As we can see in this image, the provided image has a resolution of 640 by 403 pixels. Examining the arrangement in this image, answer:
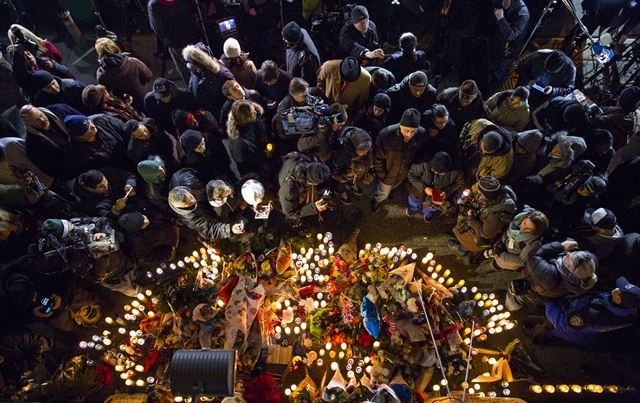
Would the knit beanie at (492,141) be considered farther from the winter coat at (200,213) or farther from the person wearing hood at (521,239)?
the winter coat at (200,213)

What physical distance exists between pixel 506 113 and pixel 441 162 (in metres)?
1.43

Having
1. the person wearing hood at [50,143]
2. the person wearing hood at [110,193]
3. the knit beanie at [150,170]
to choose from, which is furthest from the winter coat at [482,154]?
the person wearing hood at [50,143]

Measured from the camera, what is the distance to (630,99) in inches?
209

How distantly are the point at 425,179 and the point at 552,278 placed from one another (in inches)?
78.3

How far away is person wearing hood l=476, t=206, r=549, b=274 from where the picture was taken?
14.3ft

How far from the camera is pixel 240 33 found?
7.32 meters

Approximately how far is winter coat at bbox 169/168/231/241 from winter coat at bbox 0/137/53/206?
186 cm

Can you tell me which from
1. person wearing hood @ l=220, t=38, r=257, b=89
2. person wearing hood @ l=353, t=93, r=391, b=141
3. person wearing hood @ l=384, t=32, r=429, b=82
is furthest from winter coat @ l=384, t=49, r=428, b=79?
person wearing hood @ l=220, t=38, r=257, b=89

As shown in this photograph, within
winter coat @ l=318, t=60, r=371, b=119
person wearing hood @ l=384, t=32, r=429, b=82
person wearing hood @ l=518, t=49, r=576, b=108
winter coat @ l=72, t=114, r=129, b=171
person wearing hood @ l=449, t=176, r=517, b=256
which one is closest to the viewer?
person wearing hood @ l=449, t=176, r=517, b=256

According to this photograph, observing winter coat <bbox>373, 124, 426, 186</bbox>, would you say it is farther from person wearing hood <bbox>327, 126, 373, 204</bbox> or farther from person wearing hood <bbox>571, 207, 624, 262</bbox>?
person wearing hood <bbox>571, 207, 624, 262</bbox>

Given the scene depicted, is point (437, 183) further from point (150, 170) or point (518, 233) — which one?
point (150, 170)

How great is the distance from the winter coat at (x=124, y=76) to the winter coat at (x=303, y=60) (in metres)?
2.38

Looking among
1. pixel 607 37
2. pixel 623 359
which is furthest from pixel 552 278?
pixel 607 37

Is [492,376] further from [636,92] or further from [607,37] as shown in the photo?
[607,37]
